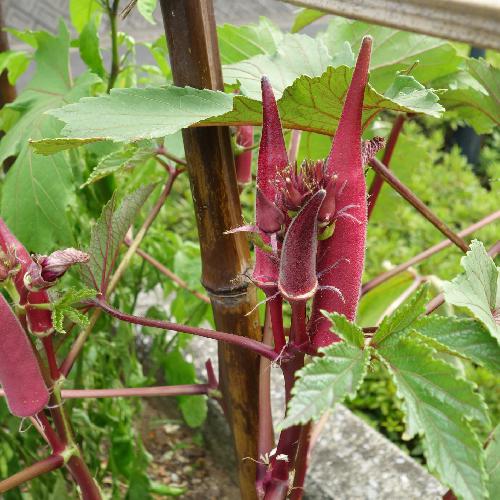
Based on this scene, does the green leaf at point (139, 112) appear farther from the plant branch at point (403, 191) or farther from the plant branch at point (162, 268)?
the plant branch at point (162, 268)

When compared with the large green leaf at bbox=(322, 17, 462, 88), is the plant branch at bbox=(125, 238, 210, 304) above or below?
below

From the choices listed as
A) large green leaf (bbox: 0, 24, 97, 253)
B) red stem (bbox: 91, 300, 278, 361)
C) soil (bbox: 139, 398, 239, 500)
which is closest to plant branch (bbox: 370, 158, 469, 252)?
red stem (bbox: 91, 300, 278, 361)

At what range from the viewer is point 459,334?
1.28 feet

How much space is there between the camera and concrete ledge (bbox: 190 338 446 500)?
3.39ft

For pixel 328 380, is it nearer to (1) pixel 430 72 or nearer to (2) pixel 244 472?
(2) pixel 244 472

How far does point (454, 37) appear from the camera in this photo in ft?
1.05

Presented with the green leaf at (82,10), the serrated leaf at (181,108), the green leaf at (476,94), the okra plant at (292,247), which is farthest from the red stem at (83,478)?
the green leaf at (82,10)

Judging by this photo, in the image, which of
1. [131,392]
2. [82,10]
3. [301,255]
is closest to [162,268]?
[131,392]

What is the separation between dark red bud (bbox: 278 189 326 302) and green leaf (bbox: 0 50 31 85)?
2.06 ft

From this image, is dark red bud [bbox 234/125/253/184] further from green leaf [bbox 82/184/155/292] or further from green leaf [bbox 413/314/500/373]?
green leaf [bbox 413/314/500/373]

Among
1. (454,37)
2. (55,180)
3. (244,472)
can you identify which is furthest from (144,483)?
(454,37)

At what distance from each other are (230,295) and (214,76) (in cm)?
18

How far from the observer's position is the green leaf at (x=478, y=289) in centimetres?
39

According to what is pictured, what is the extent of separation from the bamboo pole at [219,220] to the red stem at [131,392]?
0.03 meters
